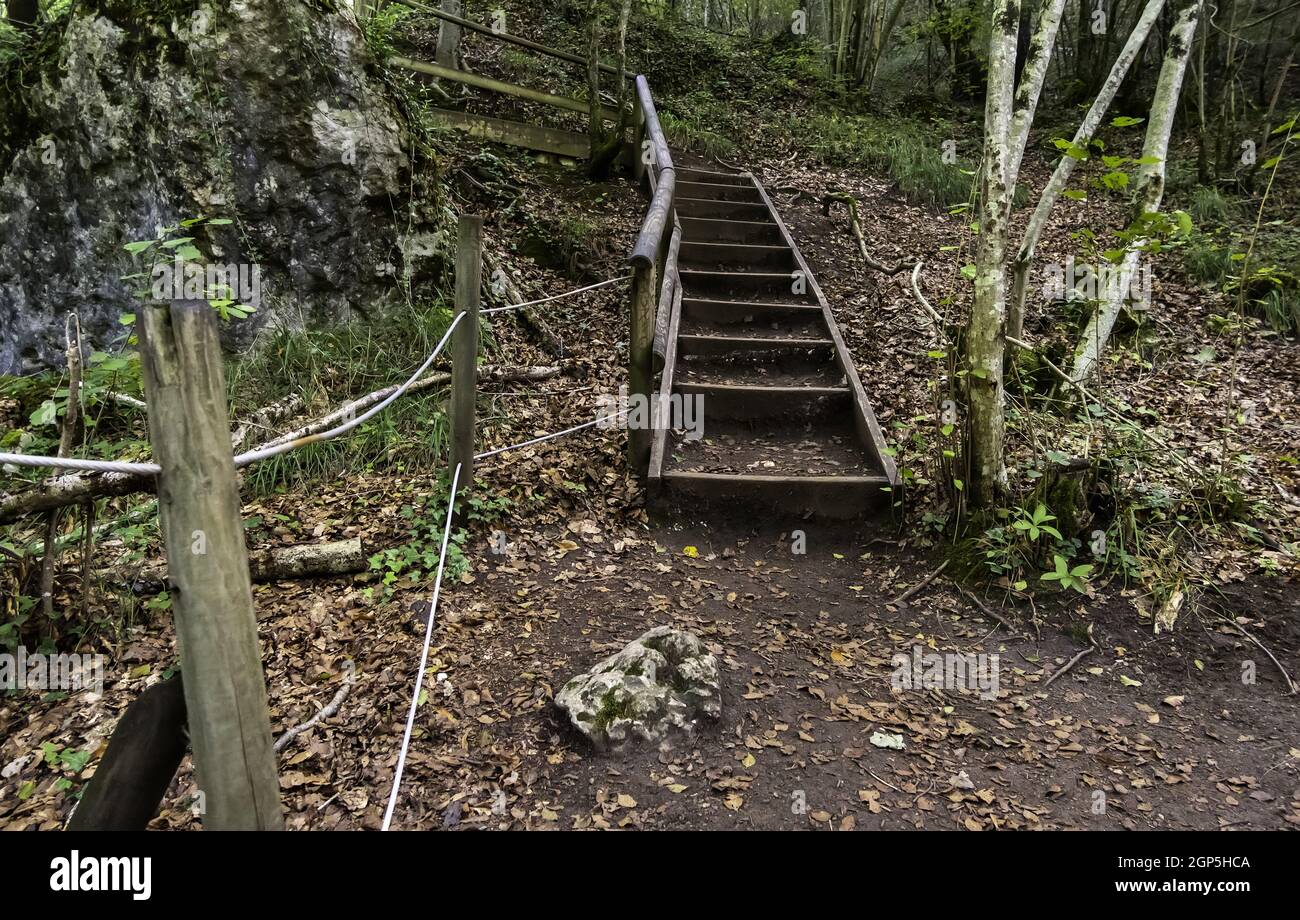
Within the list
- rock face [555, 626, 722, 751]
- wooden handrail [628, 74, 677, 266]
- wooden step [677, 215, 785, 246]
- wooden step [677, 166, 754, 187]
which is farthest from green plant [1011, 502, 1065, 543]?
wooden step [677, 166, 754, 187]

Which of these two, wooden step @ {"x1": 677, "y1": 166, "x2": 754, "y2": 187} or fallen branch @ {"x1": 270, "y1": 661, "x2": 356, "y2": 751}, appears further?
wooden step @ {"x1": 677, "y1": 166, "x2": 754, "y2": 187}

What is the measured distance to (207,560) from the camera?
146 cm

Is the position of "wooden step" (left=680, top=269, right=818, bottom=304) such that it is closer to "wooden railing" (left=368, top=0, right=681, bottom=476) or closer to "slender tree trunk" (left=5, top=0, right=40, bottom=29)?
"wooden railing" (left=368, top=0, right=681, bottom=476)

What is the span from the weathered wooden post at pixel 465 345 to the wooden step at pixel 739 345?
7.67 feet

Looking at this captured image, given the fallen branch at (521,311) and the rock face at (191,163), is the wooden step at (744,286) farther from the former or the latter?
the rock face at (191,163)

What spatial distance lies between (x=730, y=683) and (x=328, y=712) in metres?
1.79

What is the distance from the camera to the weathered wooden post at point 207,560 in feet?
4.48

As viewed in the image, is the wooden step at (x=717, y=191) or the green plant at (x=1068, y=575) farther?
the wooden step at (x=717, y=191)

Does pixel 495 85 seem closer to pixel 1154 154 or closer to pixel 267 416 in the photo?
pixel 267 416

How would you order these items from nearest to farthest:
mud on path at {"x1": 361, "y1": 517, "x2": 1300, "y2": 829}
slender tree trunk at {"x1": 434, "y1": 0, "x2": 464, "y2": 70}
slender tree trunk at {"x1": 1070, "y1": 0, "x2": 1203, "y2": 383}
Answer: mud on path at {"x1": 361, "y1": 517, "x2": 1300, "y2": 829} < slender tree trunk at {"x1": 1070, "y1": 0, "x2": 1203, "y2": 383} < slender tree trunk at {"x1": 434, "y1": 0, "x2": 464, "y2": 70}

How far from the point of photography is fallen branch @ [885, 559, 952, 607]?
3.89m

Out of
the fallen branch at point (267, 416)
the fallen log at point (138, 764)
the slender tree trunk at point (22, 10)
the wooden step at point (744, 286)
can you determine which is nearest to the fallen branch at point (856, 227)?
the wooden step at point (744, 286)

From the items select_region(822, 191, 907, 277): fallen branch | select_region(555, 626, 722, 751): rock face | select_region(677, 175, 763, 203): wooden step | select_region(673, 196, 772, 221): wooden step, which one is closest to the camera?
select_region(555, 626, 722, 751): rock face
